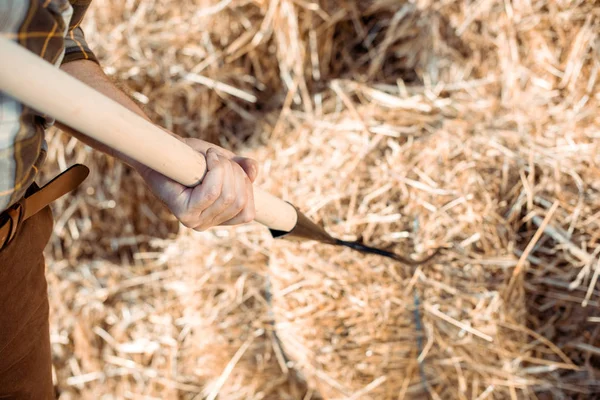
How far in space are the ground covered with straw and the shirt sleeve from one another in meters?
0.21

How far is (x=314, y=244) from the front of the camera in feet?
3.58

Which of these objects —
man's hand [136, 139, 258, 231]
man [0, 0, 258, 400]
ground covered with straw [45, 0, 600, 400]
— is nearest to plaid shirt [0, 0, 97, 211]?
man [0, 0, 258, 400]

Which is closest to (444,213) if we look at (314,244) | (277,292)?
(314,244)

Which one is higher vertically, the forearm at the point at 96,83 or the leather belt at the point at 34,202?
the forearm at the point at 96,83

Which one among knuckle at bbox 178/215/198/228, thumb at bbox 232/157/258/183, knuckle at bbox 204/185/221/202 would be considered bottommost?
knuckle at bbox 178/215/198/228

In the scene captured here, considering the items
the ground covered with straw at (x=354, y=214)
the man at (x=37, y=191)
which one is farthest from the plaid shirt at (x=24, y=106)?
the ground covered with straw at (x=354, y=214)

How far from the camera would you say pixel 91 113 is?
51 cm

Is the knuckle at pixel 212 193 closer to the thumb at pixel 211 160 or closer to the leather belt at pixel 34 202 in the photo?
the thumb at pixel 211 160

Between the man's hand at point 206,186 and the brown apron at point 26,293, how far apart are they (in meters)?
0.09

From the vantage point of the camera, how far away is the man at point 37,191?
54 centimetres

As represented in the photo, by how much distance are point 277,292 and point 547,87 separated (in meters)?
0.74

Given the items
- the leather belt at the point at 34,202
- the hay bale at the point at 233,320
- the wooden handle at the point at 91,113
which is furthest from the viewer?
the hay bale at the point at 233,320

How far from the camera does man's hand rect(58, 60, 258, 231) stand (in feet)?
2.07

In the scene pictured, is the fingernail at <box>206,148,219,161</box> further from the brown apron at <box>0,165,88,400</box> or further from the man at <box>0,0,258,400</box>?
the brown apron at <box>0,165,88,400</box>
